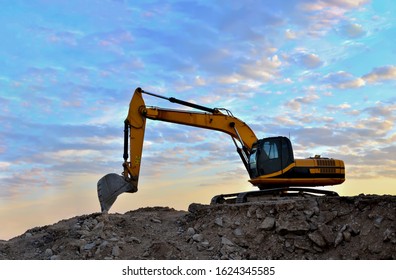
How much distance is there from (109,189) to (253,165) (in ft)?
19.2

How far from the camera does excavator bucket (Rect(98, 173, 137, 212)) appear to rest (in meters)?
18.5

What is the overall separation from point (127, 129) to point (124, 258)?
18.8 ft

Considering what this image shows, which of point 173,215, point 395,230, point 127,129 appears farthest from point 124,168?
point 395,230

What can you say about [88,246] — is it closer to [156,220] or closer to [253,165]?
[156,220]

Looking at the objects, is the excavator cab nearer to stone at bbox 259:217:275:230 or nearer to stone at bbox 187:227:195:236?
stone at bbox 259:217:275:230

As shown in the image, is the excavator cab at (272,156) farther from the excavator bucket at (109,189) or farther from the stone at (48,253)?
the stone at (48,253)

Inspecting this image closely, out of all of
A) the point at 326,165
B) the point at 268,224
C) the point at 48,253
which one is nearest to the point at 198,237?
the point at 268,224

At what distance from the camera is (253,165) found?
20.0 metres

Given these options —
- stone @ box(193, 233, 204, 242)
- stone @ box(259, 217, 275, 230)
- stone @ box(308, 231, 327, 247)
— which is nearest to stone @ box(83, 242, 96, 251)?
stone @ box(193, 233, 204, 242)

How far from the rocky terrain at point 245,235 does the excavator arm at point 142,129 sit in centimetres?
131

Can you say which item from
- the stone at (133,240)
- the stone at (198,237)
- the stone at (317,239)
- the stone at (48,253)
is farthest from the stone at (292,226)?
the stone at (48,253)

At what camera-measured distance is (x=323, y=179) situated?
1970 cm

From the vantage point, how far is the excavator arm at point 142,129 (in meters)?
18.6

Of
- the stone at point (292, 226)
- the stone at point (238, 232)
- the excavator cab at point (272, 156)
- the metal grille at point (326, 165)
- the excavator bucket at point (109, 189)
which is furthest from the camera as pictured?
the metal grille at point (326, 165)
